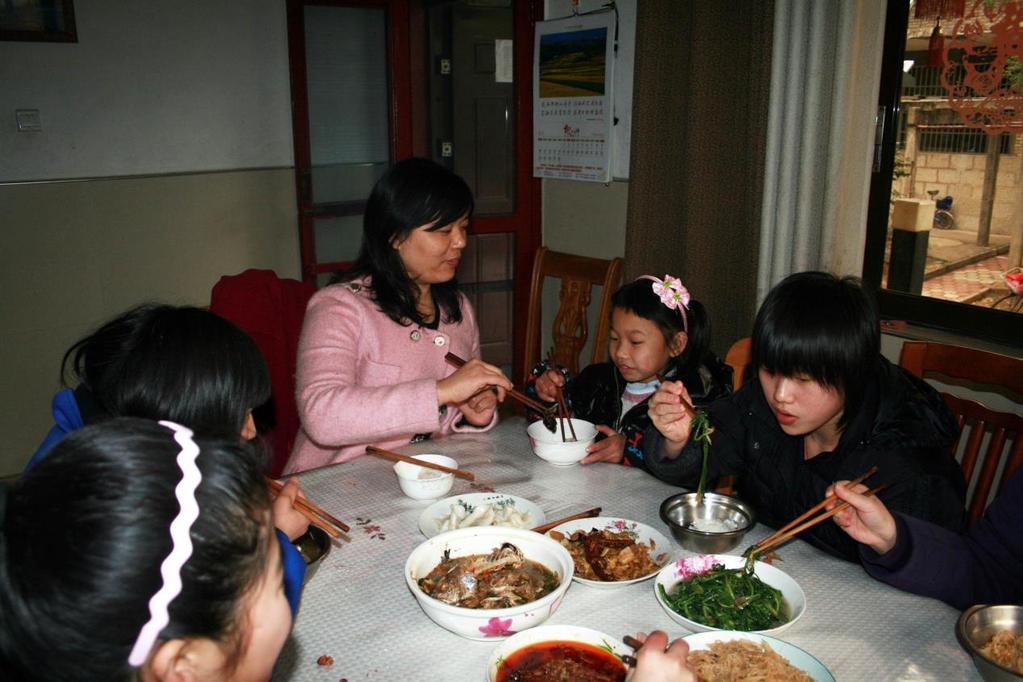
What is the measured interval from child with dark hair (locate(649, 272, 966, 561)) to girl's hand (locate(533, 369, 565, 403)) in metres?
0.51

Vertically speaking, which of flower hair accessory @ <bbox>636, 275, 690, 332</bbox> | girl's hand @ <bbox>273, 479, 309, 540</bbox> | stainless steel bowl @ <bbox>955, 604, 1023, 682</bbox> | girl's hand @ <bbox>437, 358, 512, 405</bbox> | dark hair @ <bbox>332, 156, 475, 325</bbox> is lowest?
stainless steel bowl @ <bbox>955, 604, 1023, 682</bbox>

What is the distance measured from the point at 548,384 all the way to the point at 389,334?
0.45m

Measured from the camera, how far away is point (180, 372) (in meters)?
1.37

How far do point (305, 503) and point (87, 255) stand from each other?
2.89 m

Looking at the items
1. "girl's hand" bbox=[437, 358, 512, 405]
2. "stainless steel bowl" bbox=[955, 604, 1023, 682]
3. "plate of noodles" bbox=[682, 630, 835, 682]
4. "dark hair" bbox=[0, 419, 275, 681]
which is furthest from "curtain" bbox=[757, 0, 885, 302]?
"dark hair" bbox=[0, 419, 275, 681]

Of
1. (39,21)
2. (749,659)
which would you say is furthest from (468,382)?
(39,21)

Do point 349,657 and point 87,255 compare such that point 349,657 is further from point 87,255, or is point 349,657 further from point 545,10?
point 545,10

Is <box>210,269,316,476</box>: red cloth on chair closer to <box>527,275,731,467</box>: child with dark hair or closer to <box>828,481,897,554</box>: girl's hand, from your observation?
<box>527,275,731,467</box>: child with dark hair

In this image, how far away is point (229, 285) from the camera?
243cm

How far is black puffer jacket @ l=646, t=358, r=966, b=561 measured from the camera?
5.11 ft

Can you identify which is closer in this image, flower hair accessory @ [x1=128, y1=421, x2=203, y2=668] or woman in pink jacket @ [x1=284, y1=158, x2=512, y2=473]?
flower hair accessory @ [x1=128, y1=421, x2=203, y2=668]

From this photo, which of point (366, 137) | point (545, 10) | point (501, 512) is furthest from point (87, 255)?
point (501, 512)

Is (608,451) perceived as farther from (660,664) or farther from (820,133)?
(820,133)

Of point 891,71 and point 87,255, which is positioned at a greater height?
point 891,71
